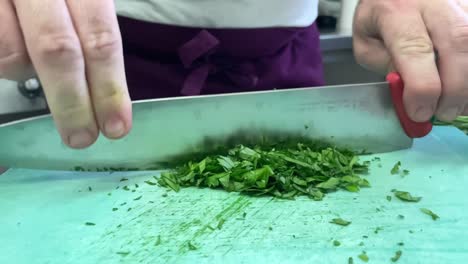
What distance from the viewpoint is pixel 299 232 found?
0.76 m

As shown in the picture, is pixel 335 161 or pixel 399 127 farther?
pixel 399 127

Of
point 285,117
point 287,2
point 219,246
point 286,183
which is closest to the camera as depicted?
point 219,246

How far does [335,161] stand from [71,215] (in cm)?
48

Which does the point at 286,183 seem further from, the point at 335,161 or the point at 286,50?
the point at 286,50

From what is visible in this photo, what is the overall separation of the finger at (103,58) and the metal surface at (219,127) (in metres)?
0.23

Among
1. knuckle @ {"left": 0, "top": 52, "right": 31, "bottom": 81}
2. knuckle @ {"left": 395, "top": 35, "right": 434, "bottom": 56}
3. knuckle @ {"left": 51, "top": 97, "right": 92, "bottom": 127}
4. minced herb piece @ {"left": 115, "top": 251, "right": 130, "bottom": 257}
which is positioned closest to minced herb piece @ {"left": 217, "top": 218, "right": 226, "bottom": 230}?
minced herb piece @ {"left": 115, "top": 251, "right": 130, "bottom": 257}

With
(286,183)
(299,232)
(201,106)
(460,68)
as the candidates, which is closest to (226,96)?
(201,106)

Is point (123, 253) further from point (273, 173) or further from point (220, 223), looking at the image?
point (273, 173)

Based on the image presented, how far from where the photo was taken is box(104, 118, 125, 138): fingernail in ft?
2.32

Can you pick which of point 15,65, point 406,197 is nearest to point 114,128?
point 15,65

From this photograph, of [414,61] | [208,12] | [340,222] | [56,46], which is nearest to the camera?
[56,46]

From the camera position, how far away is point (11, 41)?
688mm

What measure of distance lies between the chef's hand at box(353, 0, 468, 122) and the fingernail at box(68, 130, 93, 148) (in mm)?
583

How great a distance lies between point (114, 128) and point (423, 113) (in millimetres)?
590
